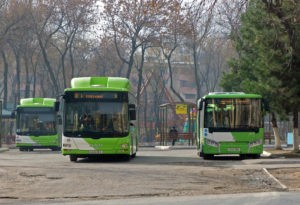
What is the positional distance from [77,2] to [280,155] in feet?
106

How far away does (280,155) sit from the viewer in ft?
107

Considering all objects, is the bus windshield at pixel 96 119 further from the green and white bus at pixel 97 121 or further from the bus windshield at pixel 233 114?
the bus windshield at pixel 233 114

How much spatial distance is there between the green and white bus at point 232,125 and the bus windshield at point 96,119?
12.7 ft

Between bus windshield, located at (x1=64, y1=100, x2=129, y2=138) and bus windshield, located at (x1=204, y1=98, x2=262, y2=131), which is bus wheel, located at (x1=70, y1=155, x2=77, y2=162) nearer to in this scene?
bus windshield, located at (x1=64, y1=100, x2=129, y2=138)

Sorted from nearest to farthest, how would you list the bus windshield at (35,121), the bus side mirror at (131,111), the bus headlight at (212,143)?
1. the bus side mirror at (131,111)
2. the bus headlight at (212,143)
3. the bus windshield at (35,121)

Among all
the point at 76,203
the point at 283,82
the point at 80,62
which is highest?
the point at 80,62

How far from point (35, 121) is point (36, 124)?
0.62 ft

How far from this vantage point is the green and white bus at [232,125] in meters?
30.2

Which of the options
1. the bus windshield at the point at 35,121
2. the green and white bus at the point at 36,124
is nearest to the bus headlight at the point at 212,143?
the green and white bus at the point at 36,124

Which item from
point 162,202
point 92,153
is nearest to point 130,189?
point 162,202

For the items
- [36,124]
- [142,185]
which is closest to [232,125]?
[142,185]

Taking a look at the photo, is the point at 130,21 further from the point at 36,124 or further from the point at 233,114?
the point at 233,114

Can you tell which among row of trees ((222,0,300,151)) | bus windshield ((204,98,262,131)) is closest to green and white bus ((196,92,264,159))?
bus windshield ((204,98,262,131))

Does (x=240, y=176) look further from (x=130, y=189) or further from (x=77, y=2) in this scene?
(x=77, y=2)
